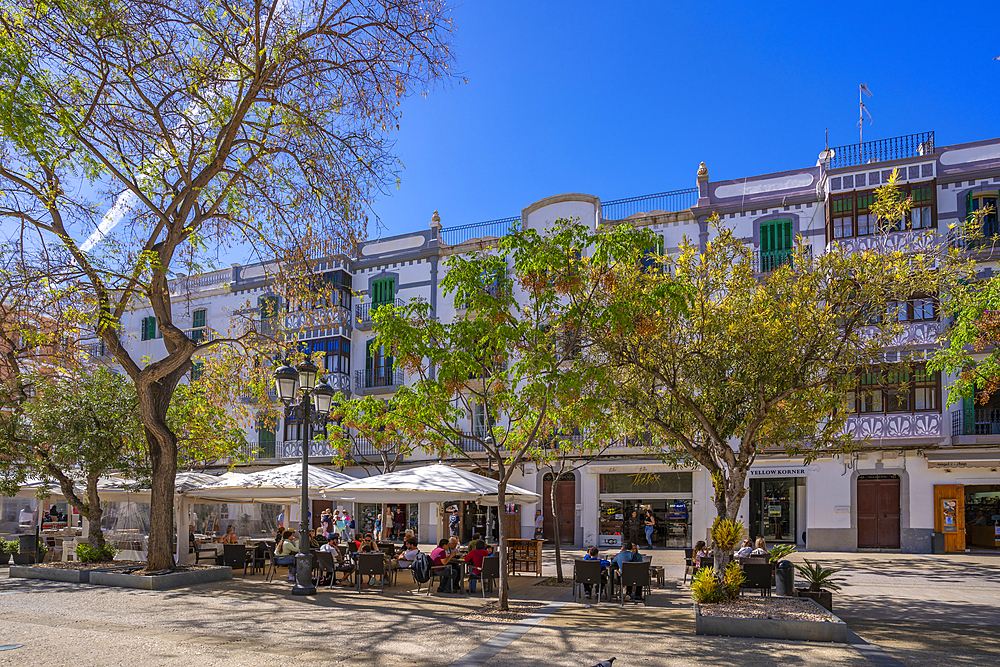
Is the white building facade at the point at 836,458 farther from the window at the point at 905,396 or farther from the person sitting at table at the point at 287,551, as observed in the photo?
the person sitting at table at the point at 287,551

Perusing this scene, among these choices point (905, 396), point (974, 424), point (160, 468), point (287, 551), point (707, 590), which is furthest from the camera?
point (905, 396)

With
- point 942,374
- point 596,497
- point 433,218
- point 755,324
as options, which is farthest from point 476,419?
point 755,324

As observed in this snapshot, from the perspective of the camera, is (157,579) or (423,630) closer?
(423,630)

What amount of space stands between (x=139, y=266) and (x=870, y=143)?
23388 millimetres

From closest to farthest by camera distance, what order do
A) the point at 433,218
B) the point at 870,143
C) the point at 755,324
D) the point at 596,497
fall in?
the point at 755,324
the point at 870,143
the point at 596,497
the point at 433,218

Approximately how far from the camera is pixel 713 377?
556 inches

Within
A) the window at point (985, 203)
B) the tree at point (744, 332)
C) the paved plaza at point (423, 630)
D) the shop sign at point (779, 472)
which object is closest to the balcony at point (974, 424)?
the shop sign at point (779, 472)

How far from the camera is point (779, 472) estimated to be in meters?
26.1

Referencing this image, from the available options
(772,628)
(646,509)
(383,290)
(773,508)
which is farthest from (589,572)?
(383,290)

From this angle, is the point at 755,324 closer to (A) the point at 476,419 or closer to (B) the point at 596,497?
(B) the point at 596,497

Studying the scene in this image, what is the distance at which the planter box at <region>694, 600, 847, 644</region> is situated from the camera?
998cm

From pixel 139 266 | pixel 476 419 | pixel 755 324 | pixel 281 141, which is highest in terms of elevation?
pixel 281 141

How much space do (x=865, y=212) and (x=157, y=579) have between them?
23.4m

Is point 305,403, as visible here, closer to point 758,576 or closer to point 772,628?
point 758,576
